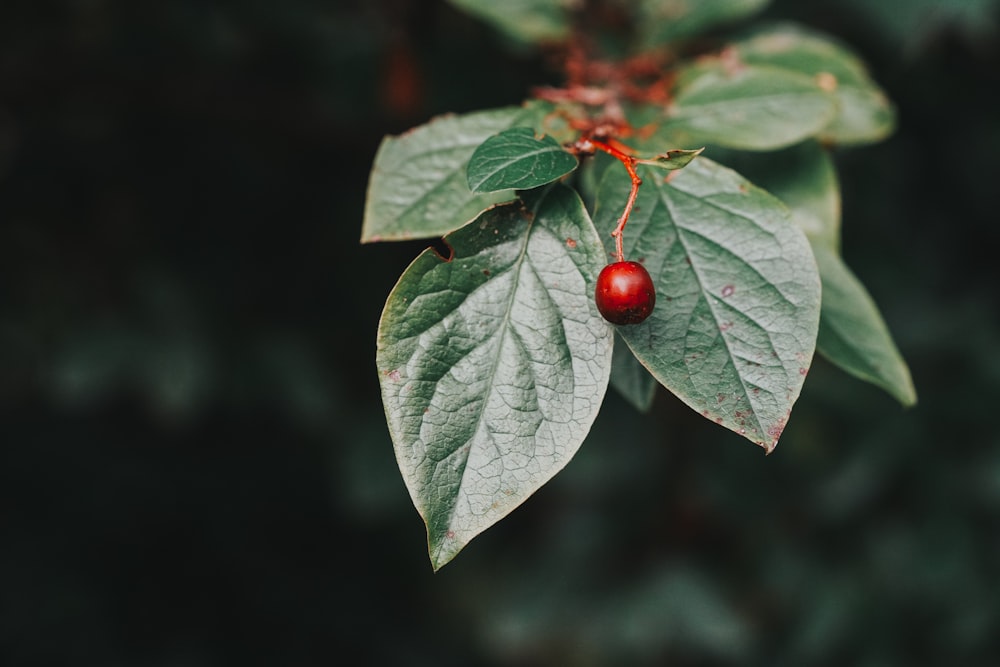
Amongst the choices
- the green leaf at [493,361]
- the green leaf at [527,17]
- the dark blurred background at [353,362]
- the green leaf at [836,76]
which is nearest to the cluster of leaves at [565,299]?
the green leaf at [493,361]

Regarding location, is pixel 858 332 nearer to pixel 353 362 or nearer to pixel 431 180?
pixel 431 180

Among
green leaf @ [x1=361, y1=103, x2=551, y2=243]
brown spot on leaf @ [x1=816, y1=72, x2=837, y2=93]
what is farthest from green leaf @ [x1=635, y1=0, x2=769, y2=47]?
green leaf @ [x1=361, y1=103, x2=551, y2=243]

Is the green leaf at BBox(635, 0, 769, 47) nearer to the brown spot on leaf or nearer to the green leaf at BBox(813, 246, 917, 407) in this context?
the brown spot on leaf

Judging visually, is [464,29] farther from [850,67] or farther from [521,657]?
[521,657]

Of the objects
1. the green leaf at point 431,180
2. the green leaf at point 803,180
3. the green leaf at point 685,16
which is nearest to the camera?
the green leaf at point 431,180

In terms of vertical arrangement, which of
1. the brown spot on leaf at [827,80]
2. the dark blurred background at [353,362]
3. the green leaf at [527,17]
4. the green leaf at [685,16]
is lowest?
the dark blurred background at [353,362]

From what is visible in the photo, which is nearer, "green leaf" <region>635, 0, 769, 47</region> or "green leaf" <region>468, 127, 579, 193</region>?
"green leaf" <region>468, 127, 579, 193</region>

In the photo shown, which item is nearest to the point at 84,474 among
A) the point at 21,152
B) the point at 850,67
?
the point at 21,152

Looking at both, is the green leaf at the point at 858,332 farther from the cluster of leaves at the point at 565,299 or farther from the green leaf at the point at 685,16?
the green leaf at the point at 685,16
